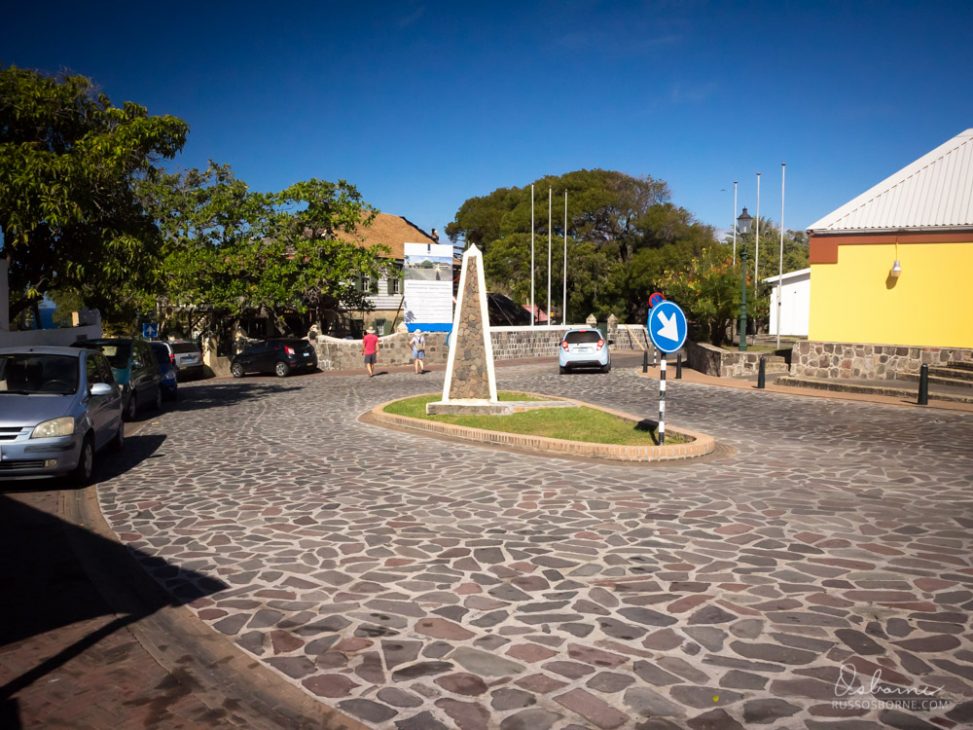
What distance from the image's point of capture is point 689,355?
30.3 meters

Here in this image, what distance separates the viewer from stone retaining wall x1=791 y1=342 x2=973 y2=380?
68.0 feet

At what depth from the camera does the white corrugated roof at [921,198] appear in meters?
21.0

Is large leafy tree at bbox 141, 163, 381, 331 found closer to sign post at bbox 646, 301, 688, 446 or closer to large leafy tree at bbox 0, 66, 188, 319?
large leafy tree at bbox 0, 66, 188, 319

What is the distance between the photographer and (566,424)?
12508mm

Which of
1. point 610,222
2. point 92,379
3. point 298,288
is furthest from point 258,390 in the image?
point 610,222

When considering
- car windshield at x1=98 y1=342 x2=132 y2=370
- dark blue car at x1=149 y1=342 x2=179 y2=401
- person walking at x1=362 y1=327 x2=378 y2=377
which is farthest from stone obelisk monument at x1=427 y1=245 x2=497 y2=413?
person walking at x1=362 y1=327 x2=378 y2=377

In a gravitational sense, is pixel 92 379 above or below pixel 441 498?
above

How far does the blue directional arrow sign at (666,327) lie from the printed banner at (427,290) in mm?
25767

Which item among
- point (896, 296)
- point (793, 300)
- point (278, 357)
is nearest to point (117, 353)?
point (278, 357)

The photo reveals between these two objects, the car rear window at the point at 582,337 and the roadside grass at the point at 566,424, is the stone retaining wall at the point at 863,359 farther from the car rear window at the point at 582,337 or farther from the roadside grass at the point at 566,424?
the roadside grass at the point at 566,424

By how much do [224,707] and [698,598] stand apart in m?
3.13

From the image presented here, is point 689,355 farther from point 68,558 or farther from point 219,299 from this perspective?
point 68,558

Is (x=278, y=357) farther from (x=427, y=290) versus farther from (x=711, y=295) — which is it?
(x=711, y=295)

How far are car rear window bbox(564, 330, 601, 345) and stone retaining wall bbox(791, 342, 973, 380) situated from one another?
6.52 meters
